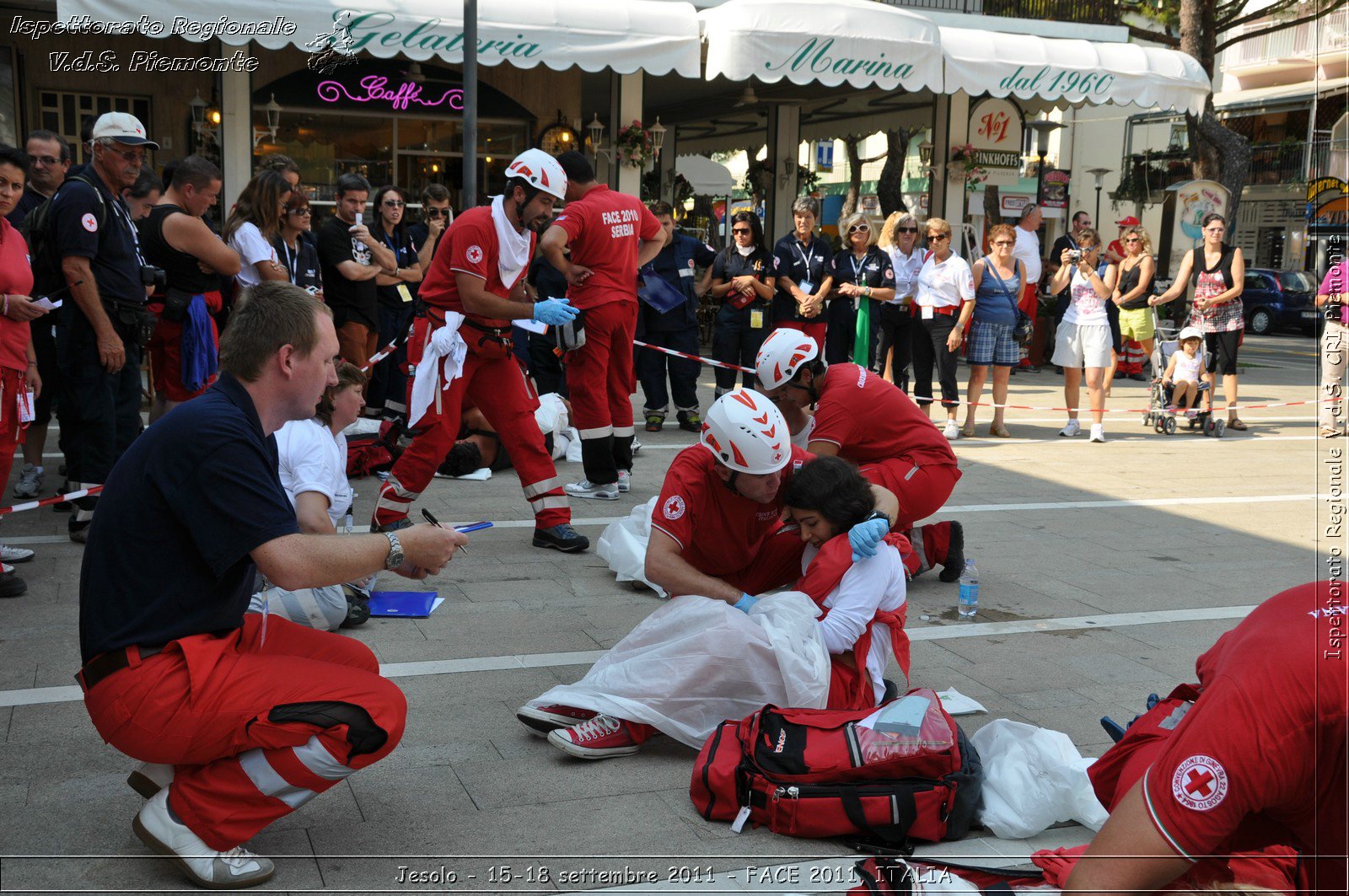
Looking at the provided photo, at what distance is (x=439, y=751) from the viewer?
3.86 m

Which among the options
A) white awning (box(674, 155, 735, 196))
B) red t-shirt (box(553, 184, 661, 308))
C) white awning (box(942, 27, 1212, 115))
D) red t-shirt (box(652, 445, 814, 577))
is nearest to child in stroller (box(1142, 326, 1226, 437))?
white awning (box(942, 27, 1212, 115))

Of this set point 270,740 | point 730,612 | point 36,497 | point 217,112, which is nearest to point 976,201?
point 217,112

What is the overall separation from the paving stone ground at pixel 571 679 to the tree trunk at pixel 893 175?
1221 cm

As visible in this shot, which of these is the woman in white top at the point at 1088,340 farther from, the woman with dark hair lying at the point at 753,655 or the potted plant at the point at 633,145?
the woman with dark hair lying at the point at 753,655

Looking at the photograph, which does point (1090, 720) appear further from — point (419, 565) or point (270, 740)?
point (270, 740)

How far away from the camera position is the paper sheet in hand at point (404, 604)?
208 inches

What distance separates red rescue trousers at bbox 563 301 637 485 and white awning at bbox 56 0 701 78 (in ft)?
18.7

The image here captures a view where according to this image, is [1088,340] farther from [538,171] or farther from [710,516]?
[710,516]

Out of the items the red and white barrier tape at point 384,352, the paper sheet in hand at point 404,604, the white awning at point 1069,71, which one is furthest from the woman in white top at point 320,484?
the white awning at point 1069,71

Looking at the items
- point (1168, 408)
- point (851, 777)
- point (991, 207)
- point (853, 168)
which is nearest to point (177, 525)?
point (851, 777)

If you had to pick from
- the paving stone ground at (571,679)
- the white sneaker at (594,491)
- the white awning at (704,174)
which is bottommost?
the paving stone ground at (571,679)

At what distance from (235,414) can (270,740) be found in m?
0.81

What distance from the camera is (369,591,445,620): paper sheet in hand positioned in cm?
528

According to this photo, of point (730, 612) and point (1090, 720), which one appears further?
point (1090, 720)
